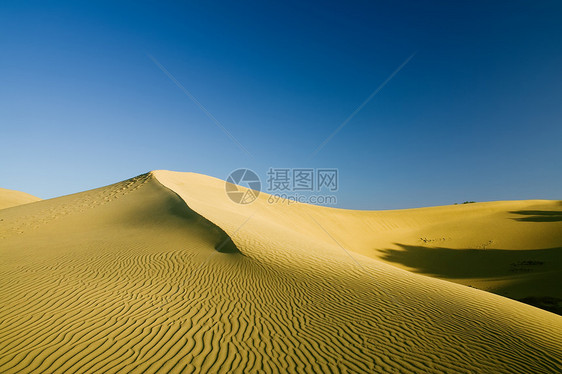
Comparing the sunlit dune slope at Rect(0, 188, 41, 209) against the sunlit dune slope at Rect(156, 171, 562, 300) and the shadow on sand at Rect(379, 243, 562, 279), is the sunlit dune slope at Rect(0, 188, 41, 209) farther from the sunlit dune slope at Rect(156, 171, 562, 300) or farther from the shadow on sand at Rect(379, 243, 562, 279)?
the shadow on sand at Rect(379, 243, 562, 279)

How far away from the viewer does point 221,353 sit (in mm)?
4496

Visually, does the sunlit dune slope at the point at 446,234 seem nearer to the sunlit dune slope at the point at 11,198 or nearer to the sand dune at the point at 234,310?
the sand dune at the point at 234,310

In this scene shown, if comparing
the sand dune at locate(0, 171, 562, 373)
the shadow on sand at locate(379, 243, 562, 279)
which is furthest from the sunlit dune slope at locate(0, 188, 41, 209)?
the shadow on sand at locate(379, 243, 562, 279)

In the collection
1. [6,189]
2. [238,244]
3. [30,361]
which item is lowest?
[6,189]

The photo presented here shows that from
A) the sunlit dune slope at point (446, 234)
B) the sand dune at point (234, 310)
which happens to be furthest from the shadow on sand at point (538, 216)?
the sand dune at point (234, 310)

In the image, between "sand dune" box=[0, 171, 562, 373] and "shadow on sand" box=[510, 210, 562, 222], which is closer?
"sand dune" box=[0, 171, 562, 373]

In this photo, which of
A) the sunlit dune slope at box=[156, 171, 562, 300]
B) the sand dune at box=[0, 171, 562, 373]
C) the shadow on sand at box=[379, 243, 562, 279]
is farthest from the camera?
the shadow on sand at box=[379, 243, 562, 279]

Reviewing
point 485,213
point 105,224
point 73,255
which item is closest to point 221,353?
point 73,255

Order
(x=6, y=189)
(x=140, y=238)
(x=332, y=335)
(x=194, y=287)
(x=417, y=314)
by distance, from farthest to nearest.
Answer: (x=6, y=189) → (x=140, y=238) → (x=194, y=287) → (x=417, y=314) → (x=332, y=335)

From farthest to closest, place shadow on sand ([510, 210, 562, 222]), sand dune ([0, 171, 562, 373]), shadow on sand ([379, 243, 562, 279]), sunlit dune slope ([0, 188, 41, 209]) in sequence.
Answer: sunlit dune slope ([0, 188, 41, 209])
shadow on sand ([510, 210, 562, 222])
shadow on sand ([379, 243, 562, 279])
sand dune ([0, 171, 562, 373])

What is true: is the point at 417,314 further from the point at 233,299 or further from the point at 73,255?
the point at 73,255

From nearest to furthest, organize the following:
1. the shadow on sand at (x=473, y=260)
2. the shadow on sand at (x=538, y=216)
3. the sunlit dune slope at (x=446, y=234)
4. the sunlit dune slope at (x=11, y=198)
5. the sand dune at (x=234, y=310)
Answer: the sand dune at (x=234, y=310) → the sunlit dune slope at (x=446, y=234) → the shadow on sand at (x=473, y=260) → the shadow on sand at (x=538, y=216) → the sunlit dune slope at (x=11, y=198)

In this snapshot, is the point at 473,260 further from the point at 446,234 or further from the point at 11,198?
the point at 11,198

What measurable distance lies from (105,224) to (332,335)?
14.8m
